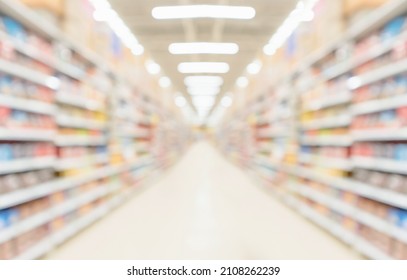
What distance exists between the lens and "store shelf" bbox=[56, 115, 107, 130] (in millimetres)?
Result: 2792

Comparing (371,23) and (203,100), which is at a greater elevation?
(203,100)

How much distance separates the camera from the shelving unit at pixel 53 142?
81.8 inches

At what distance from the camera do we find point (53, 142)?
2625mm

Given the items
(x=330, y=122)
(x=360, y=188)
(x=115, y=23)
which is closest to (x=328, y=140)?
(x=330, y=122)

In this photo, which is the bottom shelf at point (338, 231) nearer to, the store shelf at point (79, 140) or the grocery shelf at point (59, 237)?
the grocery shelf at point (59, 237)

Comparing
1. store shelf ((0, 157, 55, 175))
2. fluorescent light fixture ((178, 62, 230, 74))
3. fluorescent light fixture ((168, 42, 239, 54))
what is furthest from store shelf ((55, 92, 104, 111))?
fluorescent light fixture ((178, 62, 230, 74))

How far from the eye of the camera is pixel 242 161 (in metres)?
9.13

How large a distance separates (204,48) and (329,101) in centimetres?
589

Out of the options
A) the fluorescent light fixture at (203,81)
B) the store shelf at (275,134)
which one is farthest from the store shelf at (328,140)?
the fluorescent light fixture at (203,81)

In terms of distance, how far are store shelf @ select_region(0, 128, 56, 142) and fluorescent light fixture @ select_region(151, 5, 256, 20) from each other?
13.3ft

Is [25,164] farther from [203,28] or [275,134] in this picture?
[203,28]

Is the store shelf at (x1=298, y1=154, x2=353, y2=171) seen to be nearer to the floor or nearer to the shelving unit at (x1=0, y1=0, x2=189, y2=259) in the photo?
the floor

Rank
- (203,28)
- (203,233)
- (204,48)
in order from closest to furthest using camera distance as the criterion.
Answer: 1. (203,233)
2. (203,28)
3. (204,48)

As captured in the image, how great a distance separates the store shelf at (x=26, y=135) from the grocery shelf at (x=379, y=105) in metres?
2.48
